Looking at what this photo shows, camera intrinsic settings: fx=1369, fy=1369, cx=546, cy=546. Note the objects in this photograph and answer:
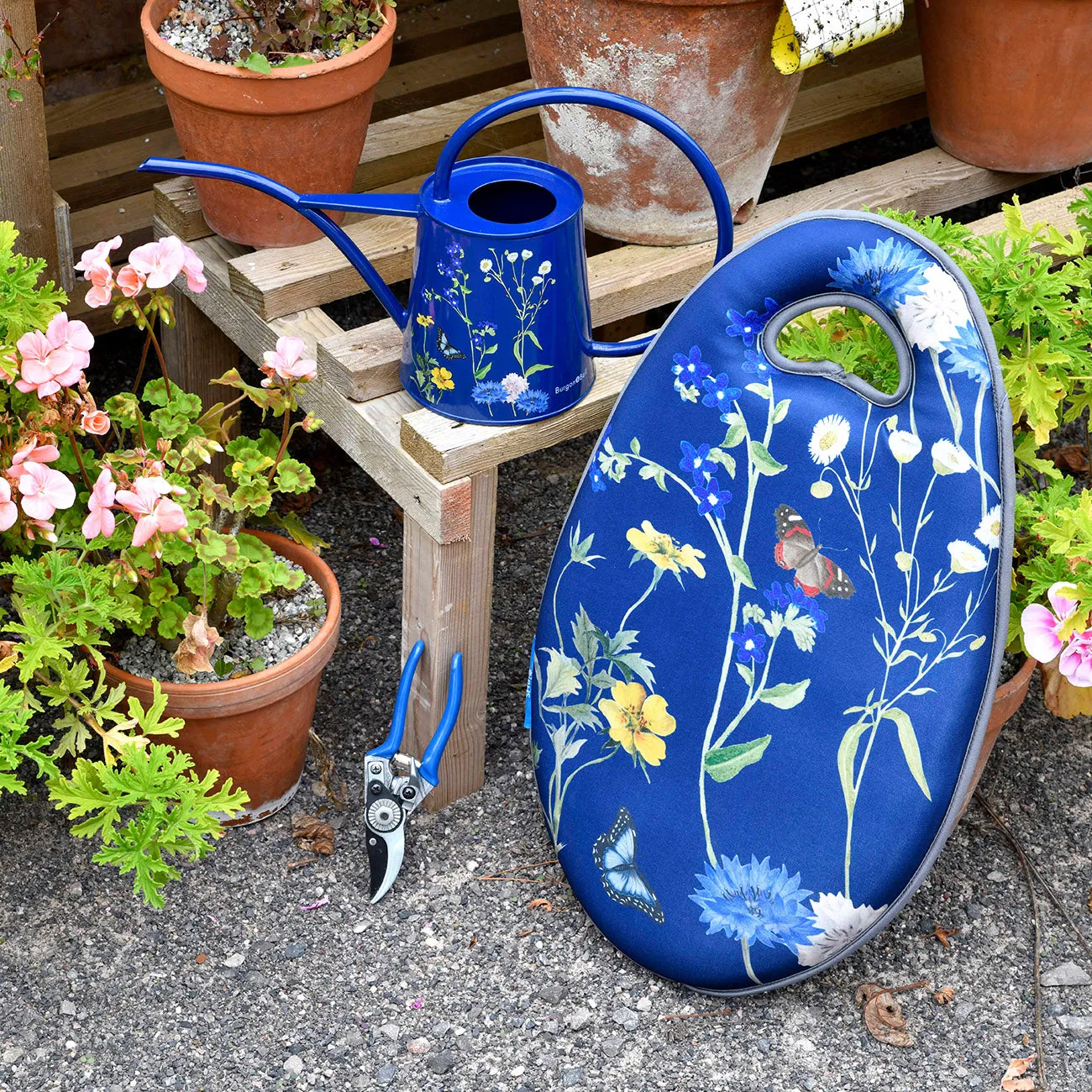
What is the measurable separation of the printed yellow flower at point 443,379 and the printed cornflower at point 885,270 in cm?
44

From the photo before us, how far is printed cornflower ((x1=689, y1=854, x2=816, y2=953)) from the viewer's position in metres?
1.50

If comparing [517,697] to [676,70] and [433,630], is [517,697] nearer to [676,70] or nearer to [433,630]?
[433,630]

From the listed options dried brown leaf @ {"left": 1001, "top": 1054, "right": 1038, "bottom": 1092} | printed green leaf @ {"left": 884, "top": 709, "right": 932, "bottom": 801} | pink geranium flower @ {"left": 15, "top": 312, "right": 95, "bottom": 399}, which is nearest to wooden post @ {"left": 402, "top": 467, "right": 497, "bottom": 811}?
pink geranium flower @ {"left": 15, "top": 312, "right": 95, "bottom": 399}

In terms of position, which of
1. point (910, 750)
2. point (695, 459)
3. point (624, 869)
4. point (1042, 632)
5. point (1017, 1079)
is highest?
point (695, 459)

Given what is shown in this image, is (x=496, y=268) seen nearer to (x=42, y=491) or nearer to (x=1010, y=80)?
(x=42, y=491)

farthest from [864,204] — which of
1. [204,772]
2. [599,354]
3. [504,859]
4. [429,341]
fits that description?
[204,772]

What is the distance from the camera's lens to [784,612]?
1.48m

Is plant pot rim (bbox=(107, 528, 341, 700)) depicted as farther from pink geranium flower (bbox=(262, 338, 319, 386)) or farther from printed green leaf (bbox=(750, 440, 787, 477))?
printed green leaf (bbox=(750, 440, 787, 477))

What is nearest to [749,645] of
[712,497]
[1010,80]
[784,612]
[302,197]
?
[784,612]

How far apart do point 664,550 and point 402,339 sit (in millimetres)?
429

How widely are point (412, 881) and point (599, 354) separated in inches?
28.2

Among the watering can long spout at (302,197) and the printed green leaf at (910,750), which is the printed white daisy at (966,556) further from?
the watering can long spout at (302,197)

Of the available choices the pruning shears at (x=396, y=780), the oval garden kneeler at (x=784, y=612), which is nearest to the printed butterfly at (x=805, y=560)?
the oval garden kneeler at (x=784, y=612)

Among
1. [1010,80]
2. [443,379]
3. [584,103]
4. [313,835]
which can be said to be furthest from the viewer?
[1010,80]
